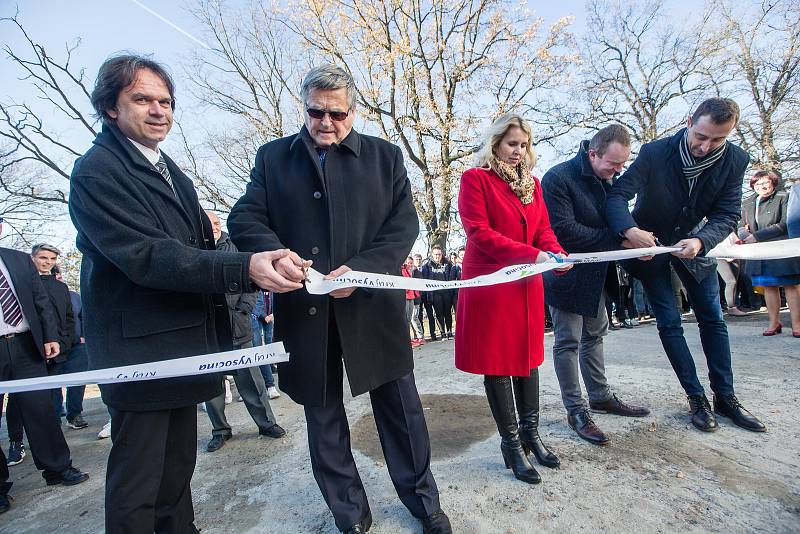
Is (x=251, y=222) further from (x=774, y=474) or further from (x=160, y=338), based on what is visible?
(x=774, y=474)

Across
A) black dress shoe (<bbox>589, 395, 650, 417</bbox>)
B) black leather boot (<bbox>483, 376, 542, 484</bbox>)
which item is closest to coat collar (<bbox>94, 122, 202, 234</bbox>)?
black leather boot (<bbox>483, 376, 542, 484</bbox>)

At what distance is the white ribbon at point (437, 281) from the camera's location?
1.79 metres

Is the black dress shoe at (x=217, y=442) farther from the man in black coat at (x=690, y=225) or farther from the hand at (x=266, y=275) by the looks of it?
the man in black coat at (x=690, y=225)

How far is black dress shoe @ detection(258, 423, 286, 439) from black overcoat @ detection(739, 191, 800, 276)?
577cm

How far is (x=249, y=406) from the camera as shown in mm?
3908

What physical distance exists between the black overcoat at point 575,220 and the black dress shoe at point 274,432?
2.61m

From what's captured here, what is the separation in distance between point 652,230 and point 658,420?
1421 millimetres

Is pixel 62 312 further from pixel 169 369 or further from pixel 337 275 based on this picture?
pixel 337 275

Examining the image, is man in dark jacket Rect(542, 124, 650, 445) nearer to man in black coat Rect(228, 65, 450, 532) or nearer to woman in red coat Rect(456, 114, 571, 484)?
woman in red coat Rect(456, 114, 571, 484)

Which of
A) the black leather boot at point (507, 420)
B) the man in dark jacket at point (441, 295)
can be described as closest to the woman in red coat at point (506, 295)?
the black leather boot at point (507, 420)

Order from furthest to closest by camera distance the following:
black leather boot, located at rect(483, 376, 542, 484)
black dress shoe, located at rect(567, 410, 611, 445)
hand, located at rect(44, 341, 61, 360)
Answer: hand, located at rect(44, 341, 61, 360) < black dress shoe, located at rect(567, 410, 611, 445) < black leather boot, located at rect(483, 376, 542, 484)

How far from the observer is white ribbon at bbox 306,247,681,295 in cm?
179

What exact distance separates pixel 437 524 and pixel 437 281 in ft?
3.75

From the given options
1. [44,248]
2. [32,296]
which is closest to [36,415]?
[32,296]
